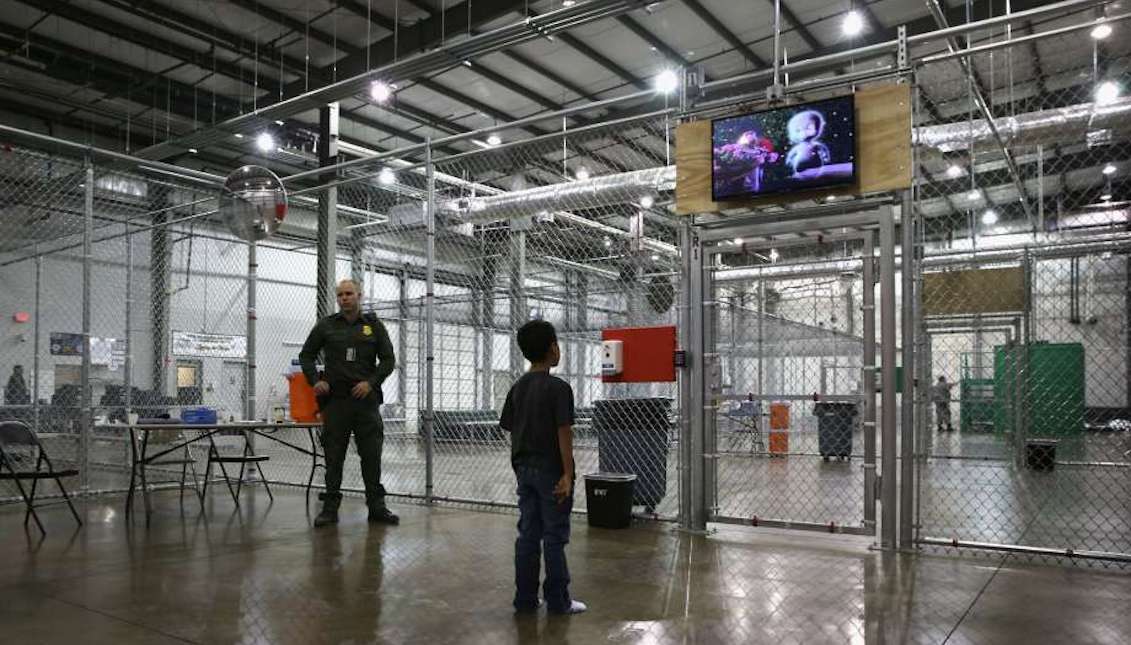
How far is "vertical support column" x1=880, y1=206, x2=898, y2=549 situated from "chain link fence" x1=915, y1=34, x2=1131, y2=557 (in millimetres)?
179

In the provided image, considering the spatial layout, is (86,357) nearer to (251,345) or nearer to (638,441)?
(251,345)

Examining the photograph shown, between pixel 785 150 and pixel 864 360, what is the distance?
148 centimetres

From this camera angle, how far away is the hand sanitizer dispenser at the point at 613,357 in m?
5.71

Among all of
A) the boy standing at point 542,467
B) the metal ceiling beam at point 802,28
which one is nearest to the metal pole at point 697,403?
the boy standing at point 542,467

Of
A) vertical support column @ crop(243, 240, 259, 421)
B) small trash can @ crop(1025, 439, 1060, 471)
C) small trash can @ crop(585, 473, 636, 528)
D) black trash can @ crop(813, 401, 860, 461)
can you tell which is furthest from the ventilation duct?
Answer: vertical support column @ crop(243, 240, 259, 421)

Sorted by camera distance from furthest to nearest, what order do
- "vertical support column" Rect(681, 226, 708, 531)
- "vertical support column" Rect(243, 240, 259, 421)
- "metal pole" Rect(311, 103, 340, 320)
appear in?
"metal pole" Rect(311, 103, 340, 320) < "vertical support column" Rect(243, 240, 259, 421) < "vertical support column" Rect(681, 226, 708, 531)

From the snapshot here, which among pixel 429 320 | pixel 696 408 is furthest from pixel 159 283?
pixel 696 408

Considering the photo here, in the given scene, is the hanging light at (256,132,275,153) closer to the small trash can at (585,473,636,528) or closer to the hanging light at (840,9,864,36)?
the hanging light at (840,9,864,36)

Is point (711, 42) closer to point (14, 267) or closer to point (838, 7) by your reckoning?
point (838, 7)

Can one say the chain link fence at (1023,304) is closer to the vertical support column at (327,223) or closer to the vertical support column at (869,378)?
the vertical support column at (869,378)

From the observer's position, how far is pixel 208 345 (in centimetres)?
1884

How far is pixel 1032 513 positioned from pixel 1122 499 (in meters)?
1.81

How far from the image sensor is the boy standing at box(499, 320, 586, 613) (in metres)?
3.41

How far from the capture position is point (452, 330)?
21.3 meters
